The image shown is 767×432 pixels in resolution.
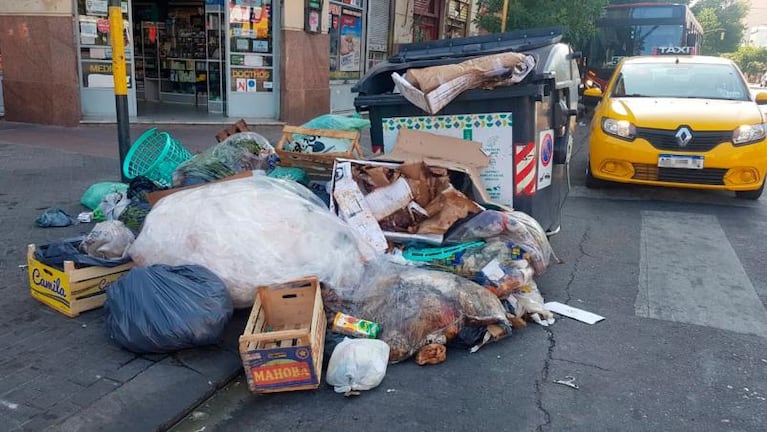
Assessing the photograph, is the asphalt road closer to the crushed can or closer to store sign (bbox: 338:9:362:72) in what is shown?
the crushed can

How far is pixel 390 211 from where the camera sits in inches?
159

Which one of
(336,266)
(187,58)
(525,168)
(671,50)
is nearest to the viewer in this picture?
(336,266)

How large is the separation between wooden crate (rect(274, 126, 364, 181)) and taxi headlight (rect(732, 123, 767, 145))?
398 cm

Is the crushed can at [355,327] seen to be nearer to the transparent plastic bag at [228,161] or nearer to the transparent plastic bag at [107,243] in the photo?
the transparent plastic bag at [107,243]

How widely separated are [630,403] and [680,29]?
1559 cm

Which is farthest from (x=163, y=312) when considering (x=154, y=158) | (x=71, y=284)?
(x=154, y=158)

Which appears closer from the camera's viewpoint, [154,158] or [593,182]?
[154,158]

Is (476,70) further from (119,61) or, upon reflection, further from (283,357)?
(119,61)

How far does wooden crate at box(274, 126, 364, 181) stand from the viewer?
15.5 ft

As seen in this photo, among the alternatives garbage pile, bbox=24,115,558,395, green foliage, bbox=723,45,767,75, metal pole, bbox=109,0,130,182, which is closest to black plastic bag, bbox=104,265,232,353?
garbage pile, bbox=24,115,558,395

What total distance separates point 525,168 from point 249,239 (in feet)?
6.85

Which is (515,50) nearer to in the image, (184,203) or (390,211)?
(390,211)

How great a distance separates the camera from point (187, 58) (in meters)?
13.4

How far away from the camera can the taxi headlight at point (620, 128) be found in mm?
6551
